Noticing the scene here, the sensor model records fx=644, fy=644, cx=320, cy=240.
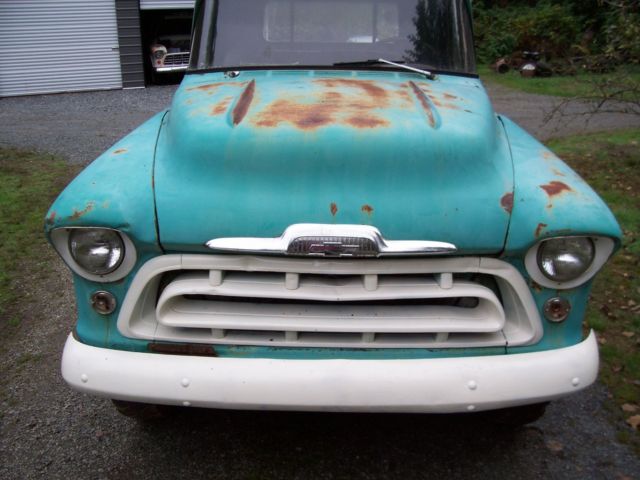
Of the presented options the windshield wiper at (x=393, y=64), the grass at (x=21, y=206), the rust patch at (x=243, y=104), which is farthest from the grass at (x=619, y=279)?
the grass at (x=21, y=206)

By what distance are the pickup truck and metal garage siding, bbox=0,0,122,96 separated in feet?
49.1

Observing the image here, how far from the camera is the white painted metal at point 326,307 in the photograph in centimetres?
218

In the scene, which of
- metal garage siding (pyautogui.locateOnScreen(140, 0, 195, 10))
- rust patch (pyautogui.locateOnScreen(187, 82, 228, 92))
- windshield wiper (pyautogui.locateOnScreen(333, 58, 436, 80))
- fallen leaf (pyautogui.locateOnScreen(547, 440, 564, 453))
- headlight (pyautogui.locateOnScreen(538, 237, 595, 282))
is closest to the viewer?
headlight (pyautogui.locateOnScreen(538, 237, 595, 282))

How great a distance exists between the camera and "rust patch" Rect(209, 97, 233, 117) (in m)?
2.58

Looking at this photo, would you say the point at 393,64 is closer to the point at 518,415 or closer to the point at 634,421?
the point at 518,415

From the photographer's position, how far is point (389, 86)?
2.95m

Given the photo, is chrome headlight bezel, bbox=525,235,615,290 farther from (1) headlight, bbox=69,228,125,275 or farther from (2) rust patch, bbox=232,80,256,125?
(1) headlight, bbox=69,228,125,275

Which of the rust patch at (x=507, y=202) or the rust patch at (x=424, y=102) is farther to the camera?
the rust patch at (x=424, y=102)

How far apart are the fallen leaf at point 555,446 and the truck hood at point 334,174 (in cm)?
120

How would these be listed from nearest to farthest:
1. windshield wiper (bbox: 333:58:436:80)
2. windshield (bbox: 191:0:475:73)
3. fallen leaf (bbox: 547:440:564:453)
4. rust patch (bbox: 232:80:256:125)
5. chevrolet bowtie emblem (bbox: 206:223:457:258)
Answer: chevrolet bowtie emblem (bbox: 206:223:457:258)
rust patch (bbox: 232:80:256:125)
fallen leaf (bbox: 547:440:564:453)
windshield wiper (bbox: 333:58:436:80)
windshield (bbox: 191:0:475:73)

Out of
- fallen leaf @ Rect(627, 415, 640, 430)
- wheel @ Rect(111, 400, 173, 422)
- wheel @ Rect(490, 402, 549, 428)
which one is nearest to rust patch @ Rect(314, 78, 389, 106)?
wheel @ Rect(490, 402, 549, 428)

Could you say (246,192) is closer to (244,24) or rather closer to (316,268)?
(316,268)

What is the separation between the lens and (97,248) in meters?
2.24

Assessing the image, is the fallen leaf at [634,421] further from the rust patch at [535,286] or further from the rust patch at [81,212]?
the rust patch at [81,212]
